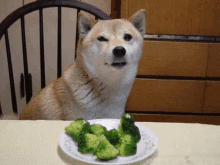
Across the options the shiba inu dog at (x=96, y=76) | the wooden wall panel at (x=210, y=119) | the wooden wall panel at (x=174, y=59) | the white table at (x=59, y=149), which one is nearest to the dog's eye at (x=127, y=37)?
the shiba inu dog at (x=96, y=76)

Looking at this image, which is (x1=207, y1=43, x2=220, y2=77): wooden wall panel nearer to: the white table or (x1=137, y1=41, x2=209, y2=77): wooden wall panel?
(x1=137, y1=41, x2=209, y2=77): wooden wall panel

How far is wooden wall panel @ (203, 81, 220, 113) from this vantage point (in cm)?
176

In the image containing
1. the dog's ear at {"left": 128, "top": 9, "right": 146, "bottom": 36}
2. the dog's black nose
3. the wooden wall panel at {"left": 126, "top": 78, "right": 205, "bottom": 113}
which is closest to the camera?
the dog's black nose

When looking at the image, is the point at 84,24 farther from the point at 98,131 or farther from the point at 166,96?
the point at 166,96

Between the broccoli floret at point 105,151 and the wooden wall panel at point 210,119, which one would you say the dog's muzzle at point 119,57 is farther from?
the wooden wall panel at point 210,119

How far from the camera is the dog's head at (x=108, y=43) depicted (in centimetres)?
93

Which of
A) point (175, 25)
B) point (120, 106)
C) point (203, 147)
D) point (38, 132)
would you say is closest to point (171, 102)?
point (175, 25)

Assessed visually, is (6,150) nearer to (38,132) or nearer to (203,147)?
(38,132)

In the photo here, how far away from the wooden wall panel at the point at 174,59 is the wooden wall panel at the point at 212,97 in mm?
112

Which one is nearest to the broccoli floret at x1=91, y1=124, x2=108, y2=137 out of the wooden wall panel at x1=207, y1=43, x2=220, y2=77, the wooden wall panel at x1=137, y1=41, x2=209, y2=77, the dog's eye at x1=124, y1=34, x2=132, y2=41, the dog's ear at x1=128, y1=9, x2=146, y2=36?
the dog's eye at x1=124, y1=34, x2=132, y2=41

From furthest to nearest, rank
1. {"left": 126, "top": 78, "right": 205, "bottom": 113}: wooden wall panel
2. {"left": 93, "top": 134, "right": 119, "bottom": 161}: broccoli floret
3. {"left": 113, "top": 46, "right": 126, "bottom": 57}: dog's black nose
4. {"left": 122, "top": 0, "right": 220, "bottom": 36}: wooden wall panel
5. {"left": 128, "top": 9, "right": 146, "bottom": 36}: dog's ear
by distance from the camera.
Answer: {"left": 126, "top": 78, "right": 205, "bottom": 113}: wooden wall panel < {"left": 122, "top": 0, "right": 220, "bottom": 36}: wooden wall panel < {"left": 128, "top": 9, "right": 146, "bottom": 36}: dog's ear < {"left": 113, "top": 46, "right": 126, "bottom": 57}: dog's black nose < {"left": 93, "top": 134, "right": 119, "bottom": 161}: broccoli floret

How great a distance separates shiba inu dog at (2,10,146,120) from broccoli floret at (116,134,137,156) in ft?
1.61

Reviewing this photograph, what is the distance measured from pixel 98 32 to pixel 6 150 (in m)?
0.64

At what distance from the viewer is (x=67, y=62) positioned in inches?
82.1
